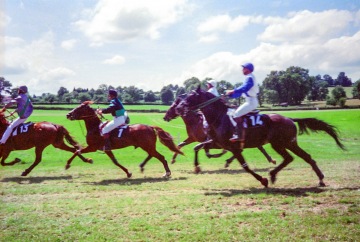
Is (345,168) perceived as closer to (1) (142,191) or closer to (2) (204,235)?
(1) (142,191)

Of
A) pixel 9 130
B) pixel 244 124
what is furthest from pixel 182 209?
pixel 9 130

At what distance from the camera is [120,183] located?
34.7ft

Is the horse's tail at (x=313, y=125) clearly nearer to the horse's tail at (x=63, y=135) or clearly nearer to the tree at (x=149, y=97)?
the horse's tail at (x=63, y=135)

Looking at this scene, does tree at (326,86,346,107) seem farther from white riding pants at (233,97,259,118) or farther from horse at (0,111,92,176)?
horse at (0,111,92,176)

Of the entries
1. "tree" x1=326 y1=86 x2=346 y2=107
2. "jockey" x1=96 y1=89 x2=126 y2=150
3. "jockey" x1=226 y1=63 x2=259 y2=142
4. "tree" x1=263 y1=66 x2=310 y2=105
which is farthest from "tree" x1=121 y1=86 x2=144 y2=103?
"tree" x1=326 y1=86 x2=346 y2=107

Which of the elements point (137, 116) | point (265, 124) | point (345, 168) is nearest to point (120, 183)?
point (265, 124)

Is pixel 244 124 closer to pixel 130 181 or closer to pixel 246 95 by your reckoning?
pixel 246 95

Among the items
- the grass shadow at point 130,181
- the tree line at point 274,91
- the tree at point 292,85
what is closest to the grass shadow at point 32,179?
the grass shadow at point 130,181

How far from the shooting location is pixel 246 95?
9609 millimetres

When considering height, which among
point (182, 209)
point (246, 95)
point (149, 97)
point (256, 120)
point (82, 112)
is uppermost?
point (149, 97)

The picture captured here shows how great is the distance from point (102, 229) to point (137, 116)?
82.4ft

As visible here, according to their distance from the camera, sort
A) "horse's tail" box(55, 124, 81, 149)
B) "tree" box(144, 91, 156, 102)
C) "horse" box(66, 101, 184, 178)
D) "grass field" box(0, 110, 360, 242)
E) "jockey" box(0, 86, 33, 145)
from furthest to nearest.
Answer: "tree" box(144, 91, 156, 102) < "horse's tail" box(55, 124, 81, 149) < "jockey" box(0, 86, 33, 145) < "horse" box(66, 101, 184, 178) < "grass field" box(0, 110, 360, 242)

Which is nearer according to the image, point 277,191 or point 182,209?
point 182,209

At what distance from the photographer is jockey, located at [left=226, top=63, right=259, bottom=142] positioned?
9344mm
